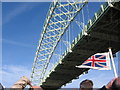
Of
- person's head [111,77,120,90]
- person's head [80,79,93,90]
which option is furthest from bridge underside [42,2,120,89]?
person's head [111,77,120,90]

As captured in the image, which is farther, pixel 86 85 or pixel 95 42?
pixel 95 42

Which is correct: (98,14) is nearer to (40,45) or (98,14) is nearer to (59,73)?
(59,73)

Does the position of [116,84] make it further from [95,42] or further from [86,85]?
[95,42]

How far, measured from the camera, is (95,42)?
Answer: 3806 centimetres

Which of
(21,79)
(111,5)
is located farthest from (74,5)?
(21,79)

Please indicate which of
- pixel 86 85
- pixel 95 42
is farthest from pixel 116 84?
pixel 95 42

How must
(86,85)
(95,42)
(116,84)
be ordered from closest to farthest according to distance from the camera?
(116,84), (86,85), (95,42)

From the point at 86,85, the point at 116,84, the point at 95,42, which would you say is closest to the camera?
the point at 116,84

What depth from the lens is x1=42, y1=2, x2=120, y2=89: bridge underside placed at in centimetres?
3125

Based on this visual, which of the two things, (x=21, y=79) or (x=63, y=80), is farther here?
(x=63, y=80)

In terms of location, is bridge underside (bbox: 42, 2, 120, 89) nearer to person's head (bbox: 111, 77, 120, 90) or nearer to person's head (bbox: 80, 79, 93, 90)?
person's head (bbox: 80, 79, 93, 90)

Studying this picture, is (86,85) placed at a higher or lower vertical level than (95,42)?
lower

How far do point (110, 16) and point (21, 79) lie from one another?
29.6 metres

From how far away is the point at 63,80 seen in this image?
203ft
